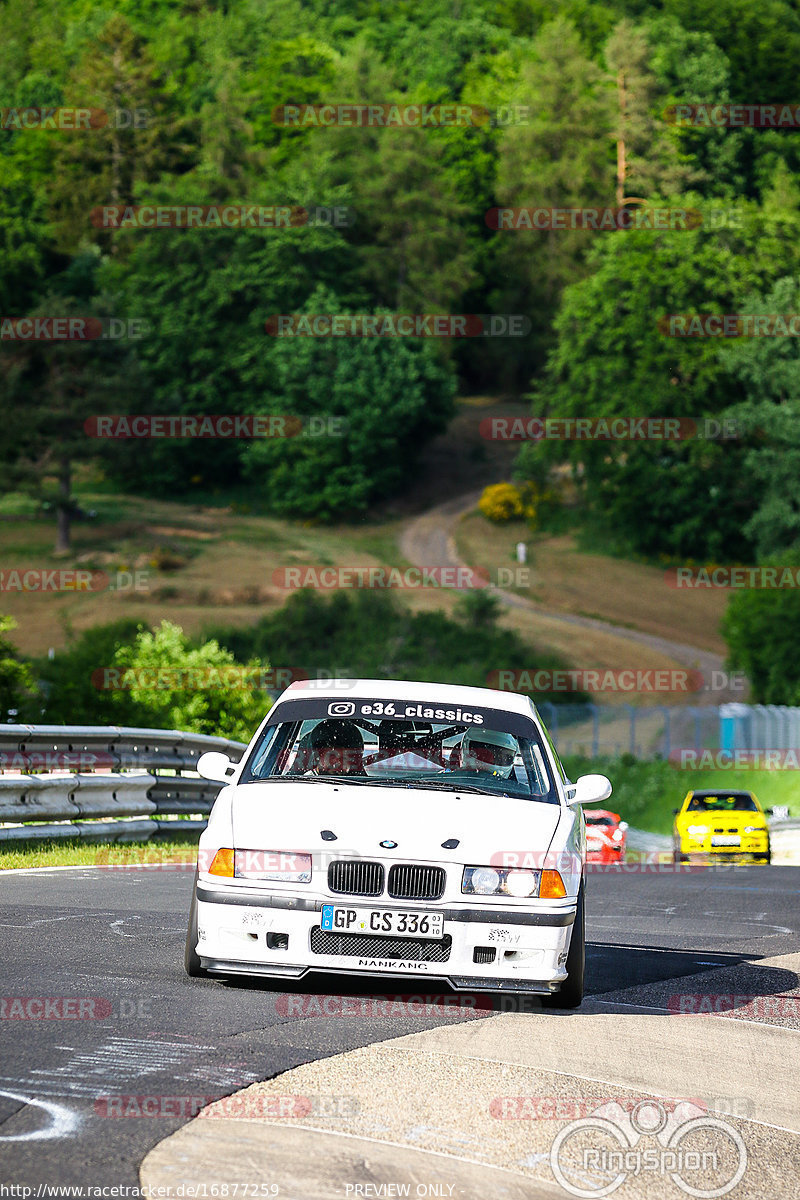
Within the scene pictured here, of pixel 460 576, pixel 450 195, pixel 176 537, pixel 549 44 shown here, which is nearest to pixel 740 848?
pixel 460 576

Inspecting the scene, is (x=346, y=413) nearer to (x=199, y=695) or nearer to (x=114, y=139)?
(x=114, y=139)

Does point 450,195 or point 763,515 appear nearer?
point 763,515

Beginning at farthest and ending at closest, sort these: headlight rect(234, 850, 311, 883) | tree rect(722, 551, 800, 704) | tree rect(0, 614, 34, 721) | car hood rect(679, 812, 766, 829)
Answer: tree rect(722, 551, 800, 704) < tree rect(0, 614, 34, 721) < car hood rect(679, 812, 766, 829) < headlight rect(234, 850, 311, 883)

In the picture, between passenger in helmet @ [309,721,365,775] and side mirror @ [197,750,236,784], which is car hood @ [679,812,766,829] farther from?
side mirror @ [197,750,236,784]

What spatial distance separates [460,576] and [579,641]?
8.76 metres

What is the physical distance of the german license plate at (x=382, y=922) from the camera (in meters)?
7.50

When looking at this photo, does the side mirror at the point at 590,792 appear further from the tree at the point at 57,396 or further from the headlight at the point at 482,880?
the tree at the point at 57,396

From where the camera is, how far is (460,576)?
272 feet

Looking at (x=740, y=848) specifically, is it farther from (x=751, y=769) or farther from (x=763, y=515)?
(x=763, y=515)

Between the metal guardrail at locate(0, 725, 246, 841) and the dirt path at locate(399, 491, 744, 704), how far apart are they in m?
54.6

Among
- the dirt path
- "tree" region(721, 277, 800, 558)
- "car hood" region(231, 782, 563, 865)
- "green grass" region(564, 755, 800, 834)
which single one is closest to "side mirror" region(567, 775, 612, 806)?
Answer: "car hood" region(231, 782, 563, 865)

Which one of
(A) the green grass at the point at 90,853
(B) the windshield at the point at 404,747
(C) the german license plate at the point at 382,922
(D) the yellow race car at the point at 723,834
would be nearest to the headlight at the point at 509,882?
(C) the german license plate at the point at 382,922

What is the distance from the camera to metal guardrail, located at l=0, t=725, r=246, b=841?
15.7m

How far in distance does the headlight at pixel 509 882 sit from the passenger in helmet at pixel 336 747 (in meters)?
1.39
